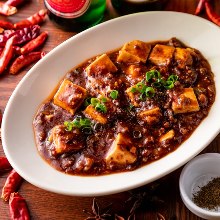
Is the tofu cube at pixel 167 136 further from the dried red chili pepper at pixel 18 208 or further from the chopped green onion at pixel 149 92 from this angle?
the dried red chili pepper at pixel 18 208

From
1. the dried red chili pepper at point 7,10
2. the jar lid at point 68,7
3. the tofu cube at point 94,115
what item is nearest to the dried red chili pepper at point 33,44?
the jar lid at point 68,7

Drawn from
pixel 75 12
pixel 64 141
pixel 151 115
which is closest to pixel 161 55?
pixel 151 115

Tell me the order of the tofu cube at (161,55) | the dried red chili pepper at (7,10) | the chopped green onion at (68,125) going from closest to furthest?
the chopped green onion at (68,125) → the tofu cube at (161,55) → the dried red chili pepper at (7,10)

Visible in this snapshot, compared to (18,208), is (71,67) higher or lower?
higher

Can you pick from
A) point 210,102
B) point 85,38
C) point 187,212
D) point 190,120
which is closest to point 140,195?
point 187,212

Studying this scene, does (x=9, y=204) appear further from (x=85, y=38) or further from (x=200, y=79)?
(x=200, y=79)

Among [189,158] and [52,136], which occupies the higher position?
[189,158]

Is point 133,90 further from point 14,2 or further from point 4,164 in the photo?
point 14,2
